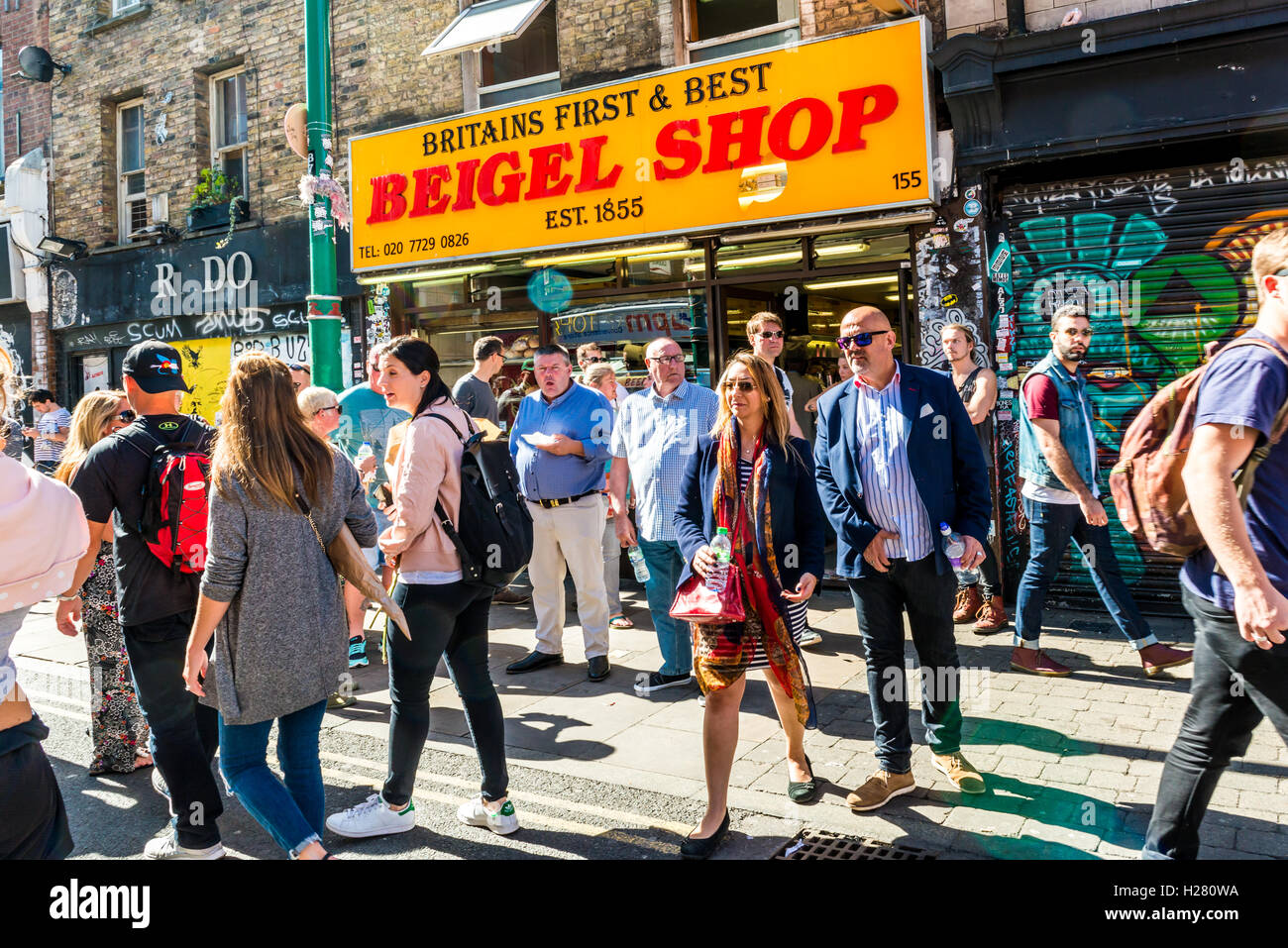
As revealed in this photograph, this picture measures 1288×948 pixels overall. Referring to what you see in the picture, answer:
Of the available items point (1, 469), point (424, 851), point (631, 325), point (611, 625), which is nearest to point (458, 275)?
point (631, 325)

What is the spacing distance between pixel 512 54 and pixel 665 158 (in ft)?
9.35

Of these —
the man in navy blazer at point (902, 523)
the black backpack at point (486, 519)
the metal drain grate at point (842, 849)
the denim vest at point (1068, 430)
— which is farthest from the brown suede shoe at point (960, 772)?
the denim vest at point (1068, 430)

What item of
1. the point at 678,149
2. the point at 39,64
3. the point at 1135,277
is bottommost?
the point at 1135,277

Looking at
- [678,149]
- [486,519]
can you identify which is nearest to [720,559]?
[486,519]

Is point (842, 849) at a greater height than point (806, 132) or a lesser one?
lesser

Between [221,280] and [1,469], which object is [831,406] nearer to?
[1,469]

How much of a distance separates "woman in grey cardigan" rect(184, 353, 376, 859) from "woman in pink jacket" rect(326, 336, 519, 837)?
1.56 ft

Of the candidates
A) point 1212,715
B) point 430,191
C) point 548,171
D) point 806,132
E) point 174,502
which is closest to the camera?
point 1212,715

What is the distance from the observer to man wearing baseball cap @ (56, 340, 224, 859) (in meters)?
3.93

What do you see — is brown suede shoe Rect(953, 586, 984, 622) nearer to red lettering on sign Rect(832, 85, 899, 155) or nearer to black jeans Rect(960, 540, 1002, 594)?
black jeans Rect(960, 540, 1002, 594)

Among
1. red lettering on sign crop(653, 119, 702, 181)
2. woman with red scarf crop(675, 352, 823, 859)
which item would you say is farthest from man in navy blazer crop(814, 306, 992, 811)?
red lettering on sign crop(653, 119, 702, 181)

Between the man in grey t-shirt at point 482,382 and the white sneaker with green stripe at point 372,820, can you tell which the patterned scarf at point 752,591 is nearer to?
the white sneaker with green stripe at point 372,820

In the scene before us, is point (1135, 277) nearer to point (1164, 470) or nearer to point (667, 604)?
point (667, 604)

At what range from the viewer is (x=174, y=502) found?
13.0ft
